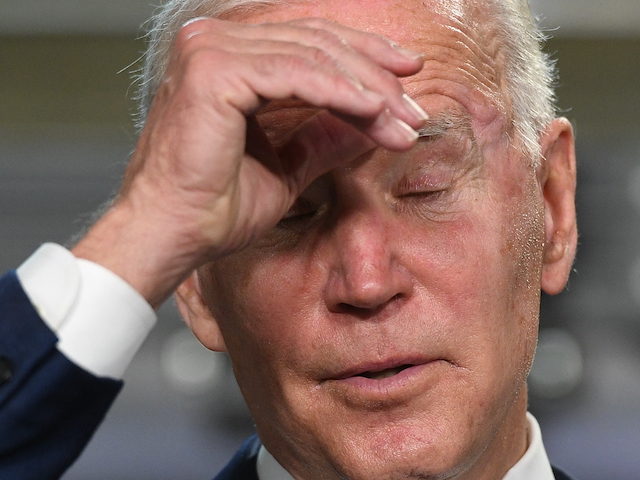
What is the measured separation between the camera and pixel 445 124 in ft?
6.33

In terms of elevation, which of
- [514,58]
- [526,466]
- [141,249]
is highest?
[141,249]

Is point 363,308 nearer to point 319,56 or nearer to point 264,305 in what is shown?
point 264,305

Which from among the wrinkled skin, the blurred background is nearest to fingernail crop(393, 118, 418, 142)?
the wrinkled skin

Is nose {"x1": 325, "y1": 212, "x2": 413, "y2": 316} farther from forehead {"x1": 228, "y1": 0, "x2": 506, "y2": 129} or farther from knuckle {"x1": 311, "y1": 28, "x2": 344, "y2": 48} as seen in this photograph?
knuckle {"x1": 311, "y1": 28, "x2": 344, "y2": 48}

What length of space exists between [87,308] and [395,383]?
1.88 ft

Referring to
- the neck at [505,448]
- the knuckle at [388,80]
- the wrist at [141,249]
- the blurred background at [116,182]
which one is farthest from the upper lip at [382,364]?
the blurred background at [116,182]

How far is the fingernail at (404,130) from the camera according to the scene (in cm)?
151

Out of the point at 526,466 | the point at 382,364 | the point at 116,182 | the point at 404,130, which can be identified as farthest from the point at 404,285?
the point at 116,182

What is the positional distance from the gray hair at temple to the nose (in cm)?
40

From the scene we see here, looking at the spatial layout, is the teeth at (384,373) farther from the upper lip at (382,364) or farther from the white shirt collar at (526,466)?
the white shirt collar at (526,466)

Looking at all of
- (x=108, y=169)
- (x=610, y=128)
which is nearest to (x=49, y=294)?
(x=108, y=169)

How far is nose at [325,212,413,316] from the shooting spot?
1778 mm

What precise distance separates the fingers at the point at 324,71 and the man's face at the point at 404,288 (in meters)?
0.33

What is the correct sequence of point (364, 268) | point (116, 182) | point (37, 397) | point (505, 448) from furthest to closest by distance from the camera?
1. point (116, 182)
2. point (505, 448)
3. point (364, 268)
4. point (37, 397)
